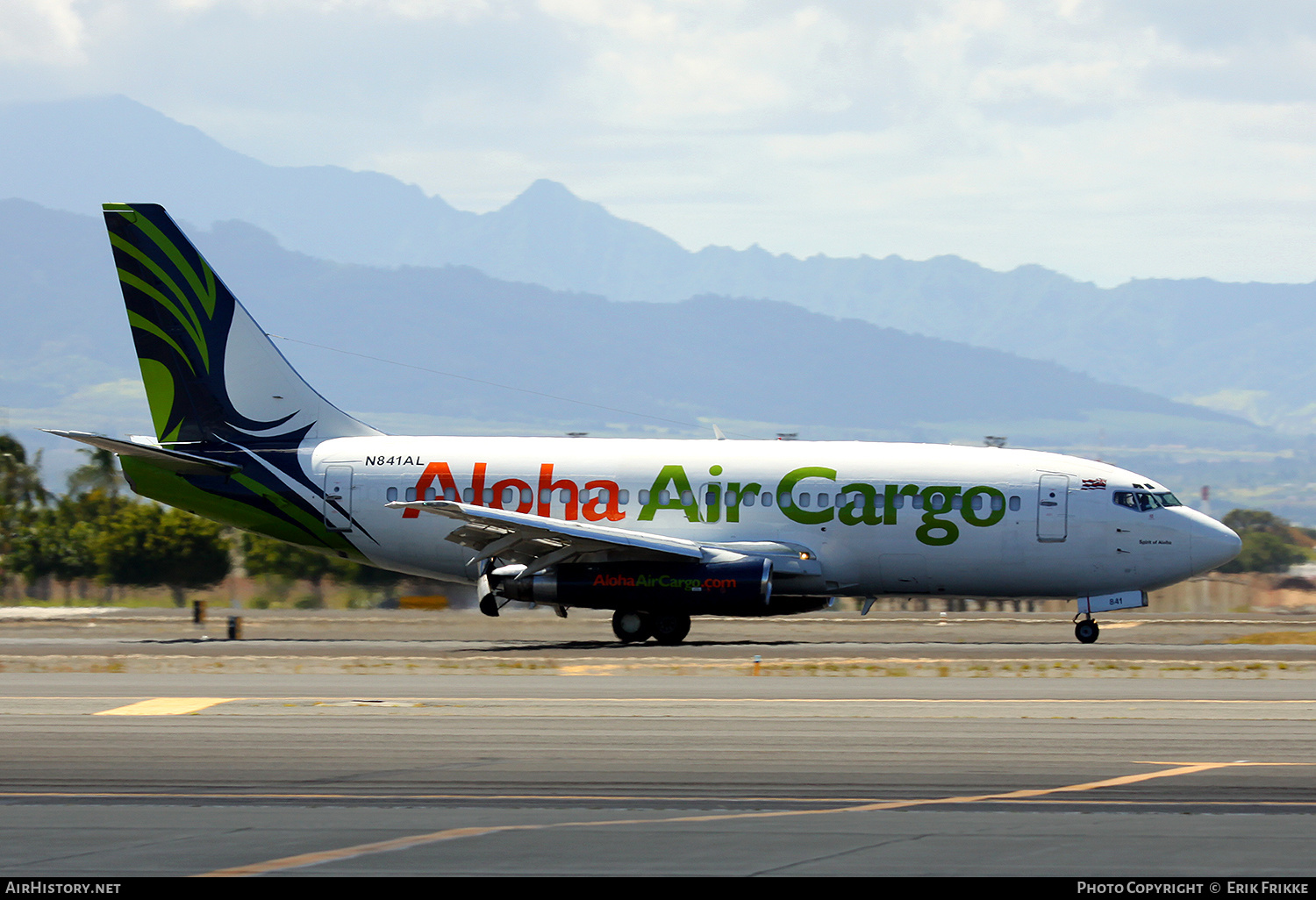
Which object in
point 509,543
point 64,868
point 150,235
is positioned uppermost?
point 150,235

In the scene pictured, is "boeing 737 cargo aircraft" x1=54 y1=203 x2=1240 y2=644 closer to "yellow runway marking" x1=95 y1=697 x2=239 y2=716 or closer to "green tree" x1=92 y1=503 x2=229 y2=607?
"yellow runway marking" x1=95 y1=697 x2=239 y2=716

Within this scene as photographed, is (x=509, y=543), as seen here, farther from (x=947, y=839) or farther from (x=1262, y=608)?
(x=1262, y=608)

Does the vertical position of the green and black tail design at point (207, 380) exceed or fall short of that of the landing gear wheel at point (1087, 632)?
it exceeds it

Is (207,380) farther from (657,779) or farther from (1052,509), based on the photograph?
(657,779)

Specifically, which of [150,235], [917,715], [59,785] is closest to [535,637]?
[150,235]

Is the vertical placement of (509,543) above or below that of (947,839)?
above

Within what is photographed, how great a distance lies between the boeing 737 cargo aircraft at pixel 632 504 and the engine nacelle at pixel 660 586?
41 mm

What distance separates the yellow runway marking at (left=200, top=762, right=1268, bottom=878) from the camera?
10.7m

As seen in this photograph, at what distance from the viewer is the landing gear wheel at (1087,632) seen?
113ft

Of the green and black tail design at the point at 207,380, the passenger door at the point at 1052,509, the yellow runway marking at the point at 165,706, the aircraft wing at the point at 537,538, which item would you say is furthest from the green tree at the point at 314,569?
the yellow runway marking at the point at 165,706

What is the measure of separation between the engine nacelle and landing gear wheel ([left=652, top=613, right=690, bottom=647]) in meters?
0.65

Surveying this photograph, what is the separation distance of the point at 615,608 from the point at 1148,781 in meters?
20.8

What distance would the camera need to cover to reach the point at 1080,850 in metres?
11.2

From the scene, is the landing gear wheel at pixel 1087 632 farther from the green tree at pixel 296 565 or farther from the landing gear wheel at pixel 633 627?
the green tree at pixel 296 565
